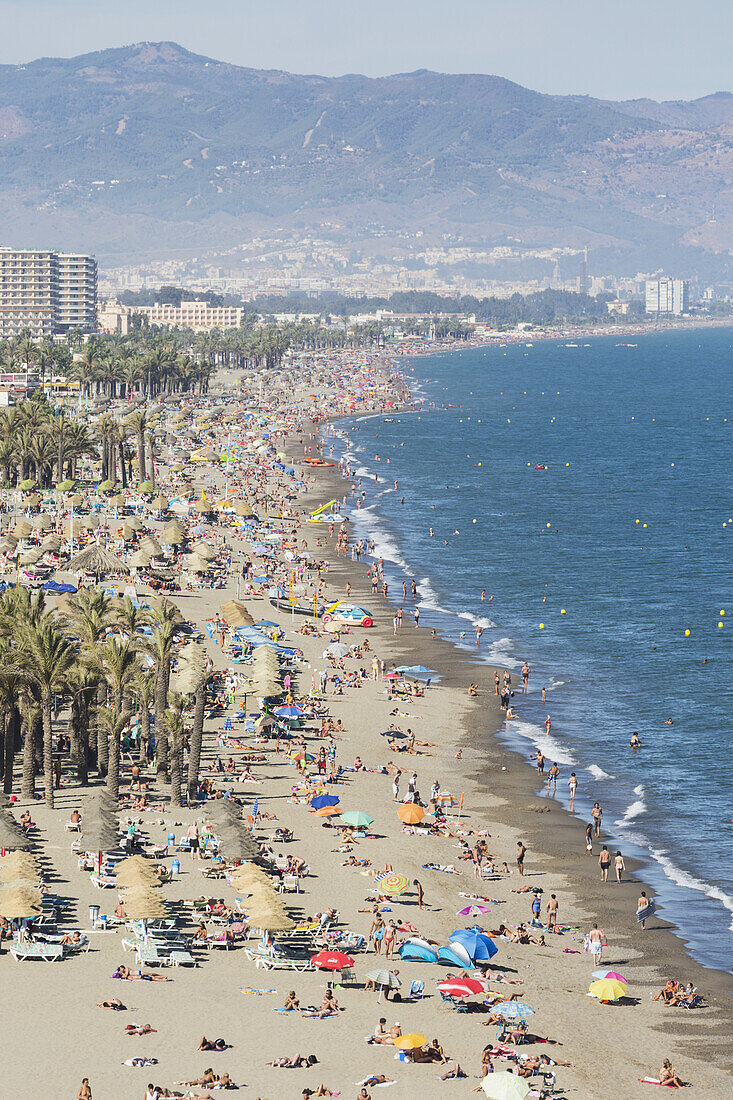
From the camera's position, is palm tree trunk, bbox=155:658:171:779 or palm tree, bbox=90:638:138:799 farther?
palm tree trunk, bbox=155:658:171:779

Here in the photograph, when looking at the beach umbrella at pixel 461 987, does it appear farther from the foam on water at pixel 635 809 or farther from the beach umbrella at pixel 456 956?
the foam on water at pixel 635 809

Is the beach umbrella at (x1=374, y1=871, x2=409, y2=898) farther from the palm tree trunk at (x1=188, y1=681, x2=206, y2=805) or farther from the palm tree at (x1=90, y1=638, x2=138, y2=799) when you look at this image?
the palm tree at (x1=90, y1=638, x2=138, y2=799)

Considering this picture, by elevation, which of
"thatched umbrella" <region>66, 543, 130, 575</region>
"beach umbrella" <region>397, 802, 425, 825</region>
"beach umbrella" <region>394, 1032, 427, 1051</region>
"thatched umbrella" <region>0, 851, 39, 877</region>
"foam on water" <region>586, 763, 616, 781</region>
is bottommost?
"foam on water" <region>586, 763, 616, 781</region>

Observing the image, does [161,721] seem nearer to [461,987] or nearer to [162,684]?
[162,684]

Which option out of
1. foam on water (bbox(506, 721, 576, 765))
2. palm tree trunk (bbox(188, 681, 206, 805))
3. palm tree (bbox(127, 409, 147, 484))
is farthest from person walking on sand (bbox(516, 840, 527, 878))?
palm tree (bbox(127, 409, 147, 484))

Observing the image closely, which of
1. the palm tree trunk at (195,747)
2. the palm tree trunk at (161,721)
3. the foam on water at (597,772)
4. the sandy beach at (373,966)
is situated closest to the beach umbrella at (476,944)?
the sandy beach at (373,966)
